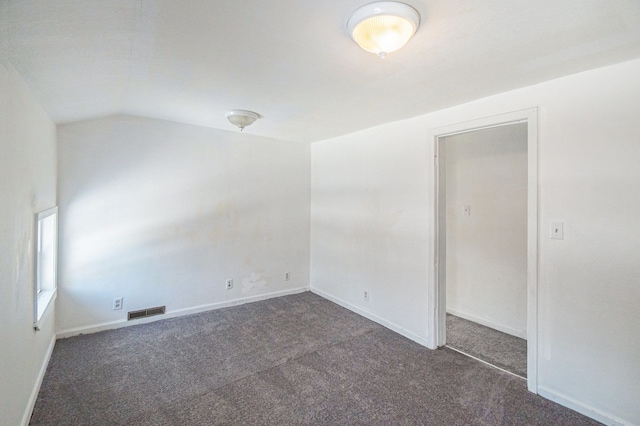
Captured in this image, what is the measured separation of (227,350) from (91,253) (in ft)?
5.79

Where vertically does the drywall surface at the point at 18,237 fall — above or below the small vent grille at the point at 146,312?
above

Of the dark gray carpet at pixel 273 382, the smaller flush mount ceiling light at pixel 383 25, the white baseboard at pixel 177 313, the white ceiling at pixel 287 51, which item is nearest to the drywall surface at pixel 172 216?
the white baseboard at pixel 177 313

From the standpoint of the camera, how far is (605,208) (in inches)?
73.5

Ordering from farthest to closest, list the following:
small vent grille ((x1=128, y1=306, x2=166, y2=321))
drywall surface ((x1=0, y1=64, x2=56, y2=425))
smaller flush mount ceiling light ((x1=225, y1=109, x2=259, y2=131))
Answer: small vent grille ((x1=128, y1=306, x2=166, y2=321)), smaller flush mount ceiling light ((x1=225, y1=109, x2=259, y2=131)), drywall surface ((x1=0, y1=64, x2=56, y2=425))

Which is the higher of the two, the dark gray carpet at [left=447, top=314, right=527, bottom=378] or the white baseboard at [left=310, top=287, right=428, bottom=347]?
the white baseboard at [left=310, top=287, right=428, bottom=347]

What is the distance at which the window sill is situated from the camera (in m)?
2.16

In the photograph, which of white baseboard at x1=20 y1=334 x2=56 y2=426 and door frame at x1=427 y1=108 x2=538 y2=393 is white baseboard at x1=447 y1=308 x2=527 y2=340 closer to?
door frame at x1=427 y1=108 x2=538 y2=393

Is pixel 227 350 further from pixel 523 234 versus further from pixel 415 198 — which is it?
pixel 523 234

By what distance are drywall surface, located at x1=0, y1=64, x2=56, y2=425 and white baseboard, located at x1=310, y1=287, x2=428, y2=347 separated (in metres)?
2.97

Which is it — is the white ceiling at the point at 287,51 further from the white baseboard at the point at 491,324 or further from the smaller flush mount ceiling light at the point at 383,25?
the white baseboard at the point at 491,324

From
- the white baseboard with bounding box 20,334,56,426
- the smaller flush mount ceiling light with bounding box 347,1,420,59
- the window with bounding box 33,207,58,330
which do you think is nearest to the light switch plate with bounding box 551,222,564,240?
the smaller flush mount ceiling light with bounding box 347,1,420,59

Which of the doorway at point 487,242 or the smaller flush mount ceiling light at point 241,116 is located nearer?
the smaller flush mount ceiling light at point 241,116

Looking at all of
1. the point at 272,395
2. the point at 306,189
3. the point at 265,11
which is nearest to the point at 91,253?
the point at 272,395

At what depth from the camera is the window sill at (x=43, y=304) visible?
216 cm
